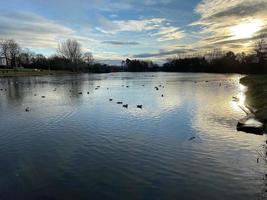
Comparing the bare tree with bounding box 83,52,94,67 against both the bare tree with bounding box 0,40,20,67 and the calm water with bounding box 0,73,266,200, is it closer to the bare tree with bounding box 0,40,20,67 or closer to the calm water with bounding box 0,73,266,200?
the bare tree with bounding box 0,40,20,67

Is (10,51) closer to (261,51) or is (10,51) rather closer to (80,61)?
(80,61)

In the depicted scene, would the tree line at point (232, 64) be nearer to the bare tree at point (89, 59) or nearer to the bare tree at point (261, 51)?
the bare tree at point (261, 51)

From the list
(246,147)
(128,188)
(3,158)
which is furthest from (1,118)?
(246,147)

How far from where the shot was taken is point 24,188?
9.25 meters

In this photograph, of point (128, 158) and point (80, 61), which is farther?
point (80, 61)

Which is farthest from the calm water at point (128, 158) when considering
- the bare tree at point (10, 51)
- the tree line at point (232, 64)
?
the bare tree at point (10, 51)

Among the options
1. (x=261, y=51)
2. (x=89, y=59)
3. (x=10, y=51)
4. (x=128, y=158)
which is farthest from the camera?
(x=89, y=59)

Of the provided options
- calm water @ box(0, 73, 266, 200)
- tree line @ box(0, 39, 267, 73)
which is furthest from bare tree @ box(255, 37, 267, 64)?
calm water @ box(0, 73, 266, 200)

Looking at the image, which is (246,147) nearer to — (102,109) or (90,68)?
(102,109)

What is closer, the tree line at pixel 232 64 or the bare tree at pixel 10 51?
the tree line at pixel 232 64

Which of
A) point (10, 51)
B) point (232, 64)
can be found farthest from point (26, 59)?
point (232, 64)

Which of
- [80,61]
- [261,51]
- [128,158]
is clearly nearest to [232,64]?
[261,51]

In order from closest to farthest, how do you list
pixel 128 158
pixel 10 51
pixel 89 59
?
pixel 128 158
pixel 10 51
pixel 89 59

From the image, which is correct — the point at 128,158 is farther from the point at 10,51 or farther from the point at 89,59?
the point at 89,59
